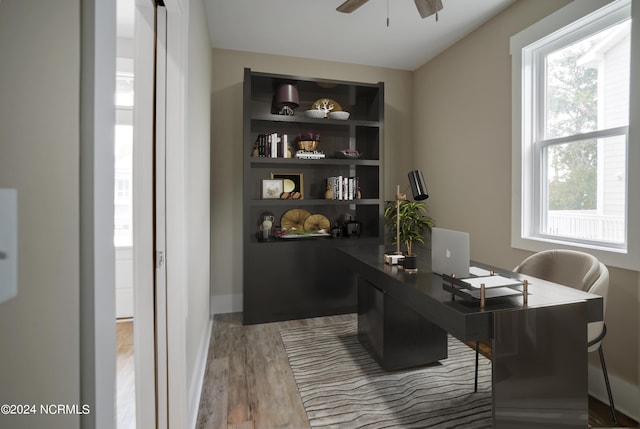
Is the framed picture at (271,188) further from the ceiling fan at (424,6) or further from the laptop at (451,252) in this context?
the laptop at (451,252)

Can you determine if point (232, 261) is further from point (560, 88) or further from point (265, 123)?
point (560, 88)

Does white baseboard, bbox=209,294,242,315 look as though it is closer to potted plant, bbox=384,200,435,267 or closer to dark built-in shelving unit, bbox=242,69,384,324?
dark built-in shelving unit, bbox=242,69,384,324

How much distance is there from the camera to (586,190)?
2291 millimetres

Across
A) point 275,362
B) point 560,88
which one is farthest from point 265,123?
point 560,88

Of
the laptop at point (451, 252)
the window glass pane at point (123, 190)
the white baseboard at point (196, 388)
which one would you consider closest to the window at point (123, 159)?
the window glass pane at point (123, 190)

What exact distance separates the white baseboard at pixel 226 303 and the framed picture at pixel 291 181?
1.28 meters

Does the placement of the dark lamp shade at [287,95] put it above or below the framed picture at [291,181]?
above

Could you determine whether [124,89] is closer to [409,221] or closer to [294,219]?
[294,219]

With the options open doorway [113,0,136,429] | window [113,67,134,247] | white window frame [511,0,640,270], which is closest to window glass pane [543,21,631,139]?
Answer: white window frame [511,0,640,270]

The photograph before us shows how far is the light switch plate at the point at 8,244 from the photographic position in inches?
14.7

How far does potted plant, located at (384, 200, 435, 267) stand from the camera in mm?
3717

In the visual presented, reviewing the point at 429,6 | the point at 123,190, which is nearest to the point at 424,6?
the point at 429,6

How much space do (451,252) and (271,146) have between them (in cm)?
221

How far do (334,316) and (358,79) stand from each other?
270cm
